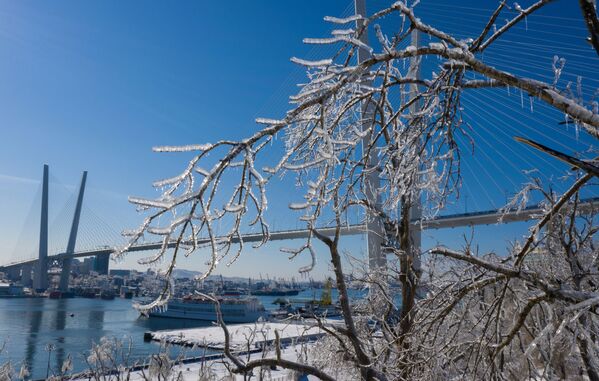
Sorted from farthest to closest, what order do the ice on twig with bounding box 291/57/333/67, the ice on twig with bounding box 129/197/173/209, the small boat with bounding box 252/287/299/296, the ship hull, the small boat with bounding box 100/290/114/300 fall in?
the small boat with bounding box 252/287/299/296
the small boat with bounding box 100/290/114/300
the ship hull
the ice on twig with bounding box 291/57/333/67
the ice on twig with bounding box 129/197/173/209

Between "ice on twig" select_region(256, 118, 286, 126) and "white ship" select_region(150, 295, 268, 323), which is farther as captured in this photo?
"white ship" select_region(150, 295, 268, 323)

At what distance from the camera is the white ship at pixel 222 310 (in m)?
54.1

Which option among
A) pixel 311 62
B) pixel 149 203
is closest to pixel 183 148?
pixel 149 203

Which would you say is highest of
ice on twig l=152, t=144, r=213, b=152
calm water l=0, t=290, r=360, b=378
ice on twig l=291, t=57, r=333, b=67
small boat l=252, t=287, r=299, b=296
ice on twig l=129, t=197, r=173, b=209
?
ice on twig l=291, t=57, r=333, b=67

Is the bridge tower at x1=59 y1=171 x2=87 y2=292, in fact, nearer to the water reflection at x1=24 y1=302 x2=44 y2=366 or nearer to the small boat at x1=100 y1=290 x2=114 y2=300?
the water reflection at x1=24 y1=302 x2=44 y2=366

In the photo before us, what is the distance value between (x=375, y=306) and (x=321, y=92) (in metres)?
5.18

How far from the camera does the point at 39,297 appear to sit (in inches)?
3383

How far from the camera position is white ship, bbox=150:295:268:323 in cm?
5412

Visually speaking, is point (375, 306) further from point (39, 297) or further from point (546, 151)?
point (39, 297)

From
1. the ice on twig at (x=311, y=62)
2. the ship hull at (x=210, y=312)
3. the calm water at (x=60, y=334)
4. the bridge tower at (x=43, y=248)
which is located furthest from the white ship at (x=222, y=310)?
the ice on twig at (x=311, y=62)

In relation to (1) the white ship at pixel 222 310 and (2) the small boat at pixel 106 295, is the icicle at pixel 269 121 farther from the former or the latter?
(2) the small boat at pixel 106 295

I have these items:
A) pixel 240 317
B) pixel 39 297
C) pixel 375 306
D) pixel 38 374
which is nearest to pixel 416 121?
pixel 375 306

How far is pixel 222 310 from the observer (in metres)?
54.5

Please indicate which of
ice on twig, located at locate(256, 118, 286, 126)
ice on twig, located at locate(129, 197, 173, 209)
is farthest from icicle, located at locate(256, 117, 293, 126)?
ice on twig, located at locate(129, 197, 173, 209)
